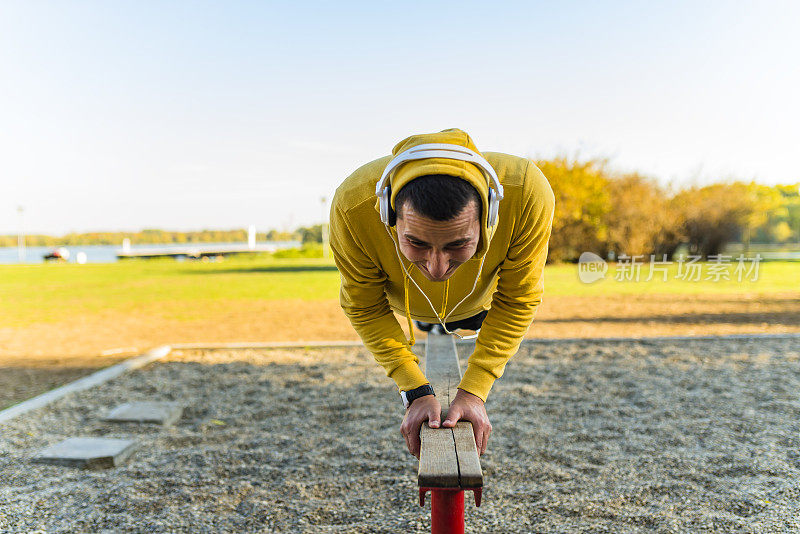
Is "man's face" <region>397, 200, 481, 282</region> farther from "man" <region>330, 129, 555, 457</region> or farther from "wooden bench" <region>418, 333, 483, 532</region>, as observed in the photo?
"wooden bench" <region>418, 333, 483, 532</region>

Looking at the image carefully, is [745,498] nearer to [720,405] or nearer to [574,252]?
[720,405]

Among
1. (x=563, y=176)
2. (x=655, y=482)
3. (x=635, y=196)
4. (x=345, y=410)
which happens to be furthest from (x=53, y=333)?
(x=635, y=196)

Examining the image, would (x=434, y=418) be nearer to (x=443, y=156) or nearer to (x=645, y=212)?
(x=443, y=156)

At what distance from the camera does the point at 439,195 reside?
4.45 feet


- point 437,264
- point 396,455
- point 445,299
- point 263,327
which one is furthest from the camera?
point 263,327

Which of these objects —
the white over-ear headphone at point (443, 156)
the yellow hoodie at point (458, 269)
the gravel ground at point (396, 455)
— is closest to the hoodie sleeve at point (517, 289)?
the yellow hoodie at point (458, 269)

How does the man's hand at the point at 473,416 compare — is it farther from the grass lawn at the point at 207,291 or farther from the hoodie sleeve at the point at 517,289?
the grass lawn at the point at 207,291

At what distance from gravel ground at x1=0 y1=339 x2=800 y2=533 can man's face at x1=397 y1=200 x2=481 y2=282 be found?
1.63m

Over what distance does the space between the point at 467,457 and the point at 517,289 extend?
0.68 metres

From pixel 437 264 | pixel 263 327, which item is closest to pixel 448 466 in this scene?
pixel 437 264

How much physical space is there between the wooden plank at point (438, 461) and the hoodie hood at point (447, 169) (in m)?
0.57

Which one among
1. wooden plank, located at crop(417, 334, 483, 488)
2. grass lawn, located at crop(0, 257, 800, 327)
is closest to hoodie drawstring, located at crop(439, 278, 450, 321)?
wooden plank, located at crop(417, 334, 483, 488)

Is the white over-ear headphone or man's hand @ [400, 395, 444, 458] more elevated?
the white over-ear headphone

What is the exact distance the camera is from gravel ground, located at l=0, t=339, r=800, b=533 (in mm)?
2656
